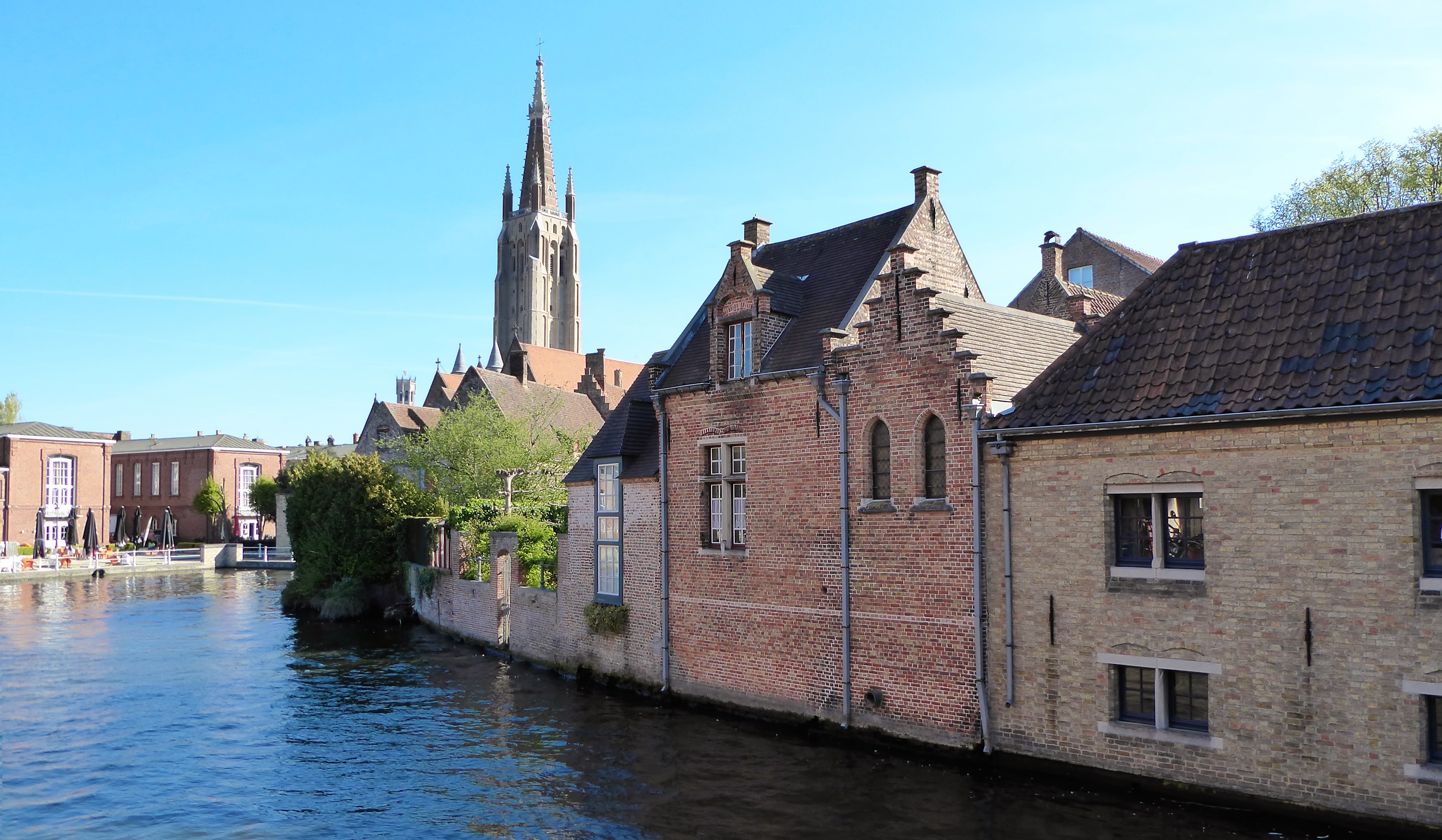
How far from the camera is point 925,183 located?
21.8 m

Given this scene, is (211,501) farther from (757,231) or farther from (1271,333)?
(1271,333)

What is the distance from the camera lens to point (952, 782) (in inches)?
594

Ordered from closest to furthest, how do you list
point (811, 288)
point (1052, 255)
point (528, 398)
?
point (811, 288) → point (1052, 255) → point (528, 398)

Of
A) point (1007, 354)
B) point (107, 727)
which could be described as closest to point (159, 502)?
point (107, 727)

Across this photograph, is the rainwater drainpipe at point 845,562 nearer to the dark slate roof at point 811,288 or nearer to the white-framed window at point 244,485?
the dark slate roof at point 811,288

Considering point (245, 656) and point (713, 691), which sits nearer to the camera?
point (713, 691)

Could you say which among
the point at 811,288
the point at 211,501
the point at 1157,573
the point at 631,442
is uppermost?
the point at 811,288

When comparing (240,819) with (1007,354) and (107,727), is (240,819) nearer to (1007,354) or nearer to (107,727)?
(107,727)

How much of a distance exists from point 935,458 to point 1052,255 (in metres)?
15.1

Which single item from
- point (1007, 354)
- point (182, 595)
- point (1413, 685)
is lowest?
point (182, 595)

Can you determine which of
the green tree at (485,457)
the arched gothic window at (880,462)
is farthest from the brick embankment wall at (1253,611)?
the green tree at (485,457)

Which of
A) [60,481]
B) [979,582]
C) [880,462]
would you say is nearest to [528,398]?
[60,481]

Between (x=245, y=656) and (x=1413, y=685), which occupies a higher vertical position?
(x=1413, y=685)

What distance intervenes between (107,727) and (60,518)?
62.4 meters
